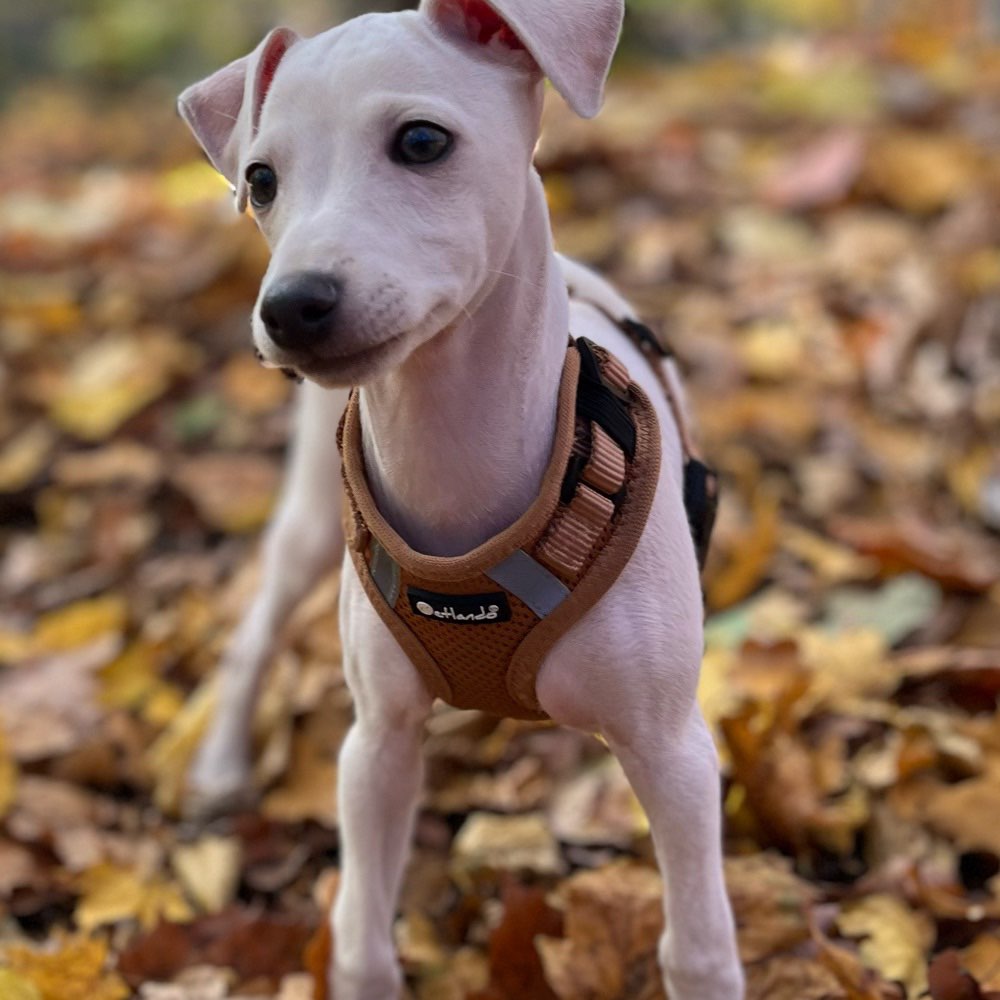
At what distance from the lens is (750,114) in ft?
18.5

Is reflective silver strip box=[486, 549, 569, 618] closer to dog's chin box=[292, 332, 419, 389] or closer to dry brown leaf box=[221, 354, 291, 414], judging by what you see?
dog's chin box=[292, 332, 419, 389]

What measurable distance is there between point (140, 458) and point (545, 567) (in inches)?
101

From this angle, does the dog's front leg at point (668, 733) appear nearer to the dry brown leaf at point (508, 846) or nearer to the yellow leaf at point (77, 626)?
the dry brown leaf at point (508, 846)

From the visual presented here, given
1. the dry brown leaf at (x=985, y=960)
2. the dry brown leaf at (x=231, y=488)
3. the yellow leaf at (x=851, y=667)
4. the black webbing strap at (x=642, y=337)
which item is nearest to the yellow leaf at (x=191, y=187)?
the dry brown leaf at (x=231, y=488)

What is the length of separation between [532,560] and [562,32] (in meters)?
0.56

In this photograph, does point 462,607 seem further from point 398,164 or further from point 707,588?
point 707,588

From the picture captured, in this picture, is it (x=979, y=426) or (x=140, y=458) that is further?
(x=140, y=458)

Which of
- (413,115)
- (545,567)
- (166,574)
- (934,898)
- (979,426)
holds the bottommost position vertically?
(166,574)

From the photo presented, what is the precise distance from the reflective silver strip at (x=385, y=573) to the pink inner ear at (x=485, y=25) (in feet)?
1.89

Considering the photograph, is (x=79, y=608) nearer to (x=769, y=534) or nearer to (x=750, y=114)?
(x=769, y=534)

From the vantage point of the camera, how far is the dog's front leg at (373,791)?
1.64 meters

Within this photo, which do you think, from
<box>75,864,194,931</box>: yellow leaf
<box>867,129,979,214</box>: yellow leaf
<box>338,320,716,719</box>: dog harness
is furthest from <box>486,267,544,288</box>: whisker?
<box>867,129,979,214</box>: yellow leaf

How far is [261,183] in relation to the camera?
1444 millimetres

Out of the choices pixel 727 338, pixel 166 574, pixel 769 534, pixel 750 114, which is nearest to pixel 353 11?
pixel 750 114
